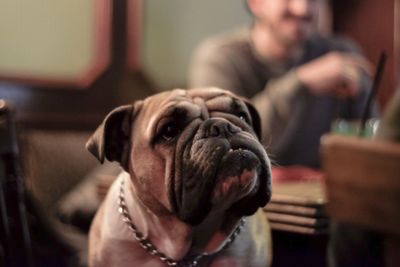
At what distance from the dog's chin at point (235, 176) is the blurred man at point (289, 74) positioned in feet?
2.16

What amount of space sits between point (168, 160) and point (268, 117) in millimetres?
574

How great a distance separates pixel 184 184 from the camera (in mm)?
614

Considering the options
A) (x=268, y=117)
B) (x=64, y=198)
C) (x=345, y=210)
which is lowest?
(x=64, y=198)

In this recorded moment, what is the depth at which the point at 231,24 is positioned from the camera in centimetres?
212

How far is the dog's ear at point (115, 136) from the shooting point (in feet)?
2.27

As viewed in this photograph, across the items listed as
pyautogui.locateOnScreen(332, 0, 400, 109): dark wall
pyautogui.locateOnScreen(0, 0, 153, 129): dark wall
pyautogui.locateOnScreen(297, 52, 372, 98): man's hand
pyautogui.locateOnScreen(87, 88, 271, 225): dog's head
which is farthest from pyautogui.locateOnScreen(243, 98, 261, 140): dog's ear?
pyautogui.locateOnScreen(332, 0, 400, 109): dark wall

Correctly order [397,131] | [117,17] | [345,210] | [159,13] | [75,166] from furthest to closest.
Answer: [159,13], [117,17], [75,166], [397,131], [345,210]

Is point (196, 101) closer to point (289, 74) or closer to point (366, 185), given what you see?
point (366, 185)

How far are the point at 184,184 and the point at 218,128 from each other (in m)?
0.06

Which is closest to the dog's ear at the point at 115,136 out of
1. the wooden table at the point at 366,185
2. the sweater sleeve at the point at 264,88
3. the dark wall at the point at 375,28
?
the wooden table at the point at 366,185

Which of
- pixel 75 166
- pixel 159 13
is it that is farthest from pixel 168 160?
pixel 159 13

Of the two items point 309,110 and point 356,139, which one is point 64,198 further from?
point 356,139

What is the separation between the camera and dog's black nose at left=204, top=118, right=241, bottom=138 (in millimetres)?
624

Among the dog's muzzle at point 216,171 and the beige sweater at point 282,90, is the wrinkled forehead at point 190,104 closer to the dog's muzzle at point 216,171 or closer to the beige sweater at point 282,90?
the dog's muzzle at point 216,171
